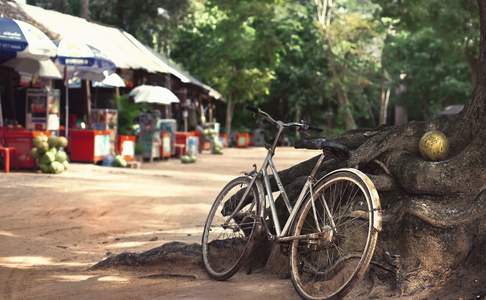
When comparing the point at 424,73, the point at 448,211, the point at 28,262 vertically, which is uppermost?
the point at 424,73

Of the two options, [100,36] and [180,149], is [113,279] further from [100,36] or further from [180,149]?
[180,149]

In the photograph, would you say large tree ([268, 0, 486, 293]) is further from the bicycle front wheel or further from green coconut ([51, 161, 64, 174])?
green coconut ([51, 161, 64, 174])

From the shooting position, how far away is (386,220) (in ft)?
13.2

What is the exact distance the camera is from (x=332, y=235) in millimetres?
3951

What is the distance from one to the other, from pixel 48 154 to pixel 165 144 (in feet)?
25.2

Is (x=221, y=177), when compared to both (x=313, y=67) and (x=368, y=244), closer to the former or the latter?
(x=368, y=244)

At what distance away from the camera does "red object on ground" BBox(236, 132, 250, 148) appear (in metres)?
32.9

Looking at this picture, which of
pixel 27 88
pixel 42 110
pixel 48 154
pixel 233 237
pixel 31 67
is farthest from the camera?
Result: pixel 27 88

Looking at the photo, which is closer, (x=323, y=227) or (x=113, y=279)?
(x=323, y=227)

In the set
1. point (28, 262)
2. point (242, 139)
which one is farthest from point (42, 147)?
point (242, 139)

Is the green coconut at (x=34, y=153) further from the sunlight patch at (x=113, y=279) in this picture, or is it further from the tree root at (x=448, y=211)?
the tree root at (x=448, y=211)

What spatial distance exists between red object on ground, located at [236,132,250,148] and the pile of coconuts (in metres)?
19.7

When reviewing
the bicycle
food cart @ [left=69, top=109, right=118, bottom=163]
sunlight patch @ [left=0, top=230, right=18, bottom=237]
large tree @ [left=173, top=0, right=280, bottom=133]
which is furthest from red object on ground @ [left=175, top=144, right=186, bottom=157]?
the bicycle

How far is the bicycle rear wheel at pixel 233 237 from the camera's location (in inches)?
184
